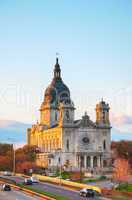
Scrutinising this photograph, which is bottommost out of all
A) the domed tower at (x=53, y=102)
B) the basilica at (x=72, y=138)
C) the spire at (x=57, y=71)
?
the basilica at (x=72, y=138)

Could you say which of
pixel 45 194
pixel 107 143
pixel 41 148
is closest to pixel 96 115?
pixel 107 143

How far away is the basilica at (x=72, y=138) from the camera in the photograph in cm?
13450

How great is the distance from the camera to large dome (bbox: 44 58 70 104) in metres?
148

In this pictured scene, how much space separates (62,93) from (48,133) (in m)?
11.8

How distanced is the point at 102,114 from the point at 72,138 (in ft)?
35.9

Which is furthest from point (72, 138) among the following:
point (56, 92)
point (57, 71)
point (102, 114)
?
point (57, 71)

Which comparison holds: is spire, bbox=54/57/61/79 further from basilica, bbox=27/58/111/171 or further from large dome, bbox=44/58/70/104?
basilica, bbox=27/58/111/171

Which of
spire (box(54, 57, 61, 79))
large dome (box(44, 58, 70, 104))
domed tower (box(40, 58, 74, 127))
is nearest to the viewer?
domed tower (box(40, 58, 74, 127))

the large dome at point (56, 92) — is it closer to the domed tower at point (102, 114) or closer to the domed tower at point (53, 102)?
the domed tower at point (53, 102)

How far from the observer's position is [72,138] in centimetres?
13612

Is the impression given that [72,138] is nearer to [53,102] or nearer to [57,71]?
[53,102]

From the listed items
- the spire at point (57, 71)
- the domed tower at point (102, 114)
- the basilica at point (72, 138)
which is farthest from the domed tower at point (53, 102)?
the domed tower at point (102, 114)

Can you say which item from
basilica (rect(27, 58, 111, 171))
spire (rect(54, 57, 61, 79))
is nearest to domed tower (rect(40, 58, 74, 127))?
basilica (rect(27, 58, 111, 171))

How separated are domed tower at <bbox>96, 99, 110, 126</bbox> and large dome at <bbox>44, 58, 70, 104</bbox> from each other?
9324mm
